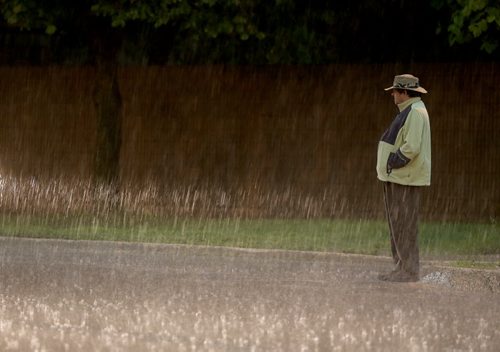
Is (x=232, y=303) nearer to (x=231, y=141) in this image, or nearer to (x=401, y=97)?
(x=401, y=97)

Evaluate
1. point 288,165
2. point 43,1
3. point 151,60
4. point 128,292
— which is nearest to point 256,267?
point 128,292

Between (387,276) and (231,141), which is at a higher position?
(231,141)

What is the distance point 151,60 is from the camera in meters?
23.1

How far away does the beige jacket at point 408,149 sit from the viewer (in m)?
11.0

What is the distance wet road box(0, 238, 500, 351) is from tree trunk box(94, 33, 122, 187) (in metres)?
7.13

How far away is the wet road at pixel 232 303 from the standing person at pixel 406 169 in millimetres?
307

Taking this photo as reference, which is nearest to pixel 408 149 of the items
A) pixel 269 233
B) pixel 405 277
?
pixel 405 277

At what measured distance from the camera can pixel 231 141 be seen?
2214 cm

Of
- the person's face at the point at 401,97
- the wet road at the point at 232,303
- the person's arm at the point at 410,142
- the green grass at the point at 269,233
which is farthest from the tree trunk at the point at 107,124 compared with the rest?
the person's arm at the point at 410,142

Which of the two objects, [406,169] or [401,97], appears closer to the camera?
[406,169]

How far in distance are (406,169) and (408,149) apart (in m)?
0.23

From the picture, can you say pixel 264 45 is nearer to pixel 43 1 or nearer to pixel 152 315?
pixel 43 1

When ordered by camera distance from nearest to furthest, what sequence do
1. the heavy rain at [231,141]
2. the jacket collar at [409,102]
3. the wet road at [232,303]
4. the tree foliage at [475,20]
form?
the wet road at [232,303], the jacket collar at [409,102], the heavy rain at [231,141], the tree foliage at [475,20]

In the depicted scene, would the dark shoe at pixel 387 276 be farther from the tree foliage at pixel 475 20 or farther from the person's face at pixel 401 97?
the tree foliage at pixel 475 20
